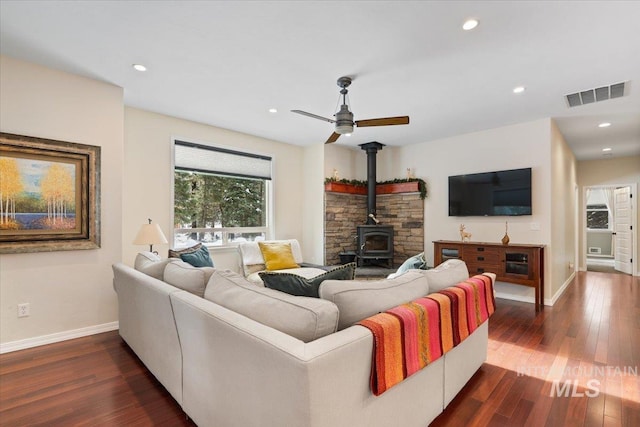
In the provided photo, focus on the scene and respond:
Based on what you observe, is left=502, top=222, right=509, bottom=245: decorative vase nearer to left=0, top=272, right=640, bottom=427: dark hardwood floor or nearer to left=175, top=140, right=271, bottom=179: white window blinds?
left=0, top=272, right=640, bottom=427: dark hardwood floor

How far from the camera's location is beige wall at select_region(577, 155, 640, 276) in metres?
6.50

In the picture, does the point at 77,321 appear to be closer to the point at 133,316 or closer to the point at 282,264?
the point at 133,316

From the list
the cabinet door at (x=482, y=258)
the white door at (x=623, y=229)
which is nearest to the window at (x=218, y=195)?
the cabinet door at (x=482, y=258)

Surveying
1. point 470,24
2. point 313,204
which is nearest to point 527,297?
point 313,204

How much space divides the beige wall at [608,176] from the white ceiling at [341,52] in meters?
3.60

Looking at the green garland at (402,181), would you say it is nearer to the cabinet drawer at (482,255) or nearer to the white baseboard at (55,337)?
the cabinet drawer at (482,255)

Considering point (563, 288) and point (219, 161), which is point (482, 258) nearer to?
point (563, 288)

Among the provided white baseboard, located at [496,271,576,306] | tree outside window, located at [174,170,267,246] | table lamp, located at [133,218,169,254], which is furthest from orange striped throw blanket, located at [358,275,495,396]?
tree outside window, located at [174,170,267,246]

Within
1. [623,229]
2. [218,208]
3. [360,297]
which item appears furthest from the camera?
[623,229]

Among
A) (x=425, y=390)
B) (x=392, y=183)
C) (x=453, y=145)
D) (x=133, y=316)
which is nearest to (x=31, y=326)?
(x=133, y=316)

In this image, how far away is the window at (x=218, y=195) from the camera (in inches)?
179

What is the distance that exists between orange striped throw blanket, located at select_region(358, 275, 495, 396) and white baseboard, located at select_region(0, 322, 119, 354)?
3.20 m

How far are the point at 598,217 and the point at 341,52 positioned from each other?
1035 cm

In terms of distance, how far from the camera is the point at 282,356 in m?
1.09
